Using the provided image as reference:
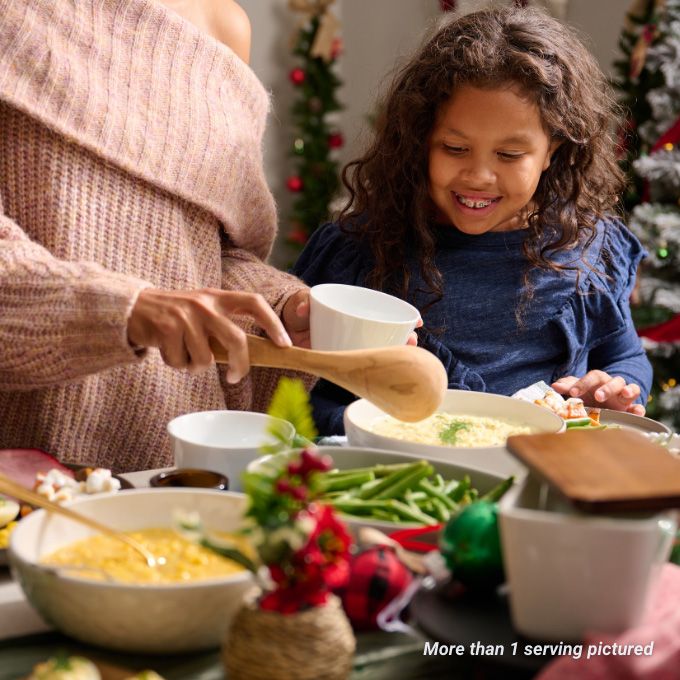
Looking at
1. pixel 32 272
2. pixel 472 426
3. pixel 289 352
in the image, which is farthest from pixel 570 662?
pixel 32 272

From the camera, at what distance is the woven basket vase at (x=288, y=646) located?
702mm

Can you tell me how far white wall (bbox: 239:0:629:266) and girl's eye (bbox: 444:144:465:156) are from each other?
3008 mm

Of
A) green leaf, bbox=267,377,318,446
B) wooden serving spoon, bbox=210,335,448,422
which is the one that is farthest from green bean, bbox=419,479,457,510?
green leaf, bbox=267,377,318,446

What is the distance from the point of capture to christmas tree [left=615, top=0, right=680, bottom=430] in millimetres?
3271

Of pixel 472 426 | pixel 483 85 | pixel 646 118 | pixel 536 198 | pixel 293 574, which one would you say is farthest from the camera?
pixel 646 118

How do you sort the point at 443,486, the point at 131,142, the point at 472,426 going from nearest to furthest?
1. the point at 443,486
2. the point at 472,426
3. the point at 131,142

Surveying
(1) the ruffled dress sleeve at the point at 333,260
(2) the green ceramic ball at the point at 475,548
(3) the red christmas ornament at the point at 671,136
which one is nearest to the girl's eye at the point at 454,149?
(1) the ruffled dress sleeve at the point at 333,260

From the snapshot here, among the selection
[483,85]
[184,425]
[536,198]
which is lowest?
[184,425]

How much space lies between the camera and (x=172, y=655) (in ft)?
2.65

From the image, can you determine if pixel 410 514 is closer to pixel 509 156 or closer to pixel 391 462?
pixel 391 462

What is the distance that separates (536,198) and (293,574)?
1.54 metres

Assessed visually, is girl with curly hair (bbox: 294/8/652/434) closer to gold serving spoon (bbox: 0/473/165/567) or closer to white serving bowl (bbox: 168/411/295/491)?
white serving bowl (bbox: 168/411/295/491)

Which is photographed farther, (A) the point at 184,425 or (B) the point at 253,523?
(A) the point at 184,425

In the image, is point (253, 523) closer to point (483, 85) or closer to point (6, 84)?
point (6, 84)
